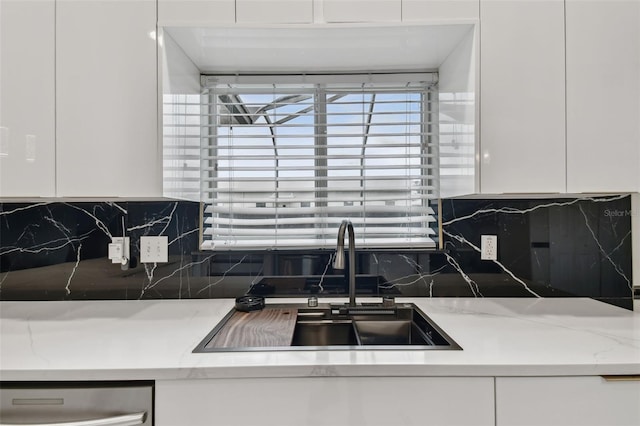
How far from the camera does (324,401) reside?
38.8 inches

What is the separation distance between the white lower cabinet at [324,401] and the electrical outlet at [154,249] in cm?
82

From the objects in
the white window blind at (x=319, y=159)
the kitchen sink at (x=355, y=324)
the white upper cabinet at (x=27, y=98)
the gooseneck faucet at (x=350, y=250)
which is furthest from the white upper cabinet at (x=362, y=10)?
the kitchen sink at (x=355, y=324)

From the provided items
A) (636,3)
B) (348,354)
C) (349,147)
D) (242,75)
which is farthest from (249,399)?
(636,3)

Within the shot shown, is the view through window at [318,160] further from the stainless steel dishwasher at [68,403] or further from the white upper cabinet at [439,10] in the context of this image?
the stainless steel dishwasher at [68,403]

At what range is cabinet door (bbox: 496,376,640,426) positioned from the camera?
0.98 metres

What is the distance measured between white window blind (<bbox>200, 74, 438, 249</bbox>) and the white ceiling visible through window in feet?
0.31

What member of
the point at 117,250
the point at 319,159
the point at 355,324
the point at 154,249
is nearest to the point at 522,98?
the point at 319,159

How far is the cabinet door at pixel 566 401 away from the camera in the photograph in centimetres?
98

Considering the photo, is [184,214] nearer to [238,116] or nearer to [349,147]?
[238,116]

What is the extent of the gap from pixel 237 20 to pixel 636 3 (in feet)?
4.67

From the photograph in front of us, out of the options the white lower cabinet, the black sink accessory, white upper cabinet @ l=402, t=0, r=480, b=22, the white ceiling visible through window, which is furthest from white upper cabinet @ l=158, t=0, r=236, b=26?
the white lower cabinet

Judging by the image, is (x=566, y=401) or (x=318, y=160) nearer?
(x=566, y=401)

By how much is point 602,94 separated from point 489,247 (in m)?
0.75

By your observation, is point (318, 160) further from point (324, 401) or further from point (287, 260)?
point (324, 401)
